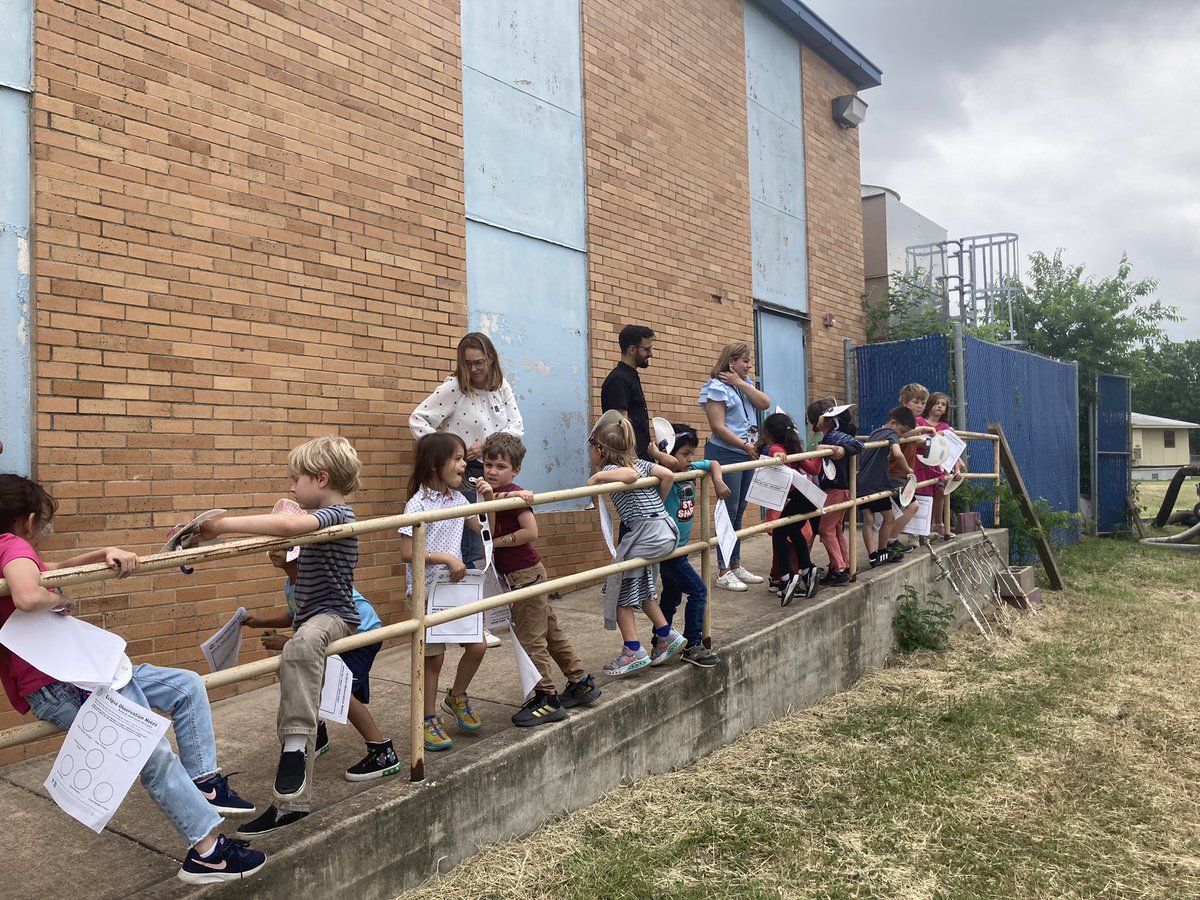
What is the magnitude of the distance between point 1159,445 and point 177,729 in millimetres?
64227

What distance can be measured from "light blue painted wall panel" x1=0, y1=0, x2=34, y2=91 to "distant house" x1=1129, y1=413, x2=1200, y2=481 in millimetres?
56647

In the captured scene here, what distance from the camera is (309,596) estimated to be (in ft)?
9.61

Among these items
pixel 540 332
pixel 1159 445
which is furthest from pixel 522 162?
pixel 1159 445

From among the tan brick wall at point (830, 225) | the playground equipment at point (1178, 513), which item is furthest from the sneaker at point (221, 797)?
the playground equipment at point (1178, 513)

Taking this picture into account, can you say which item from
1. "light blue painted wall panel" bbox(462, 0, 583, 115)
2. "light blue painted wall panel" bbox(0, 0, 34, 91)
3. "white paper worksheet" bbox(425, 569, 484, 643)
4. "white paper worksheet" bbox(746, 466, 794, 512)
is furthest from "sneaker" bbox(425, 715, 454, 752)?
"light blue painted wall panel" bbox(462, 0, 583, 115)

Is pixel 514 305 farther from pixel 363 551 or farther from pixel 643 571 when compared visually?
pixel 643 571

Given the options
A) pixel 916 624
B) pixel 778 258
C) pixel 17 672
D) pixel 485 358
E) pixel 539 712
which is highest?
pixel 778 258

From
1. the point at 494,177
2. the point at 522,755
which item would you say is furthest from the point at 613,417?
the point at 494,177

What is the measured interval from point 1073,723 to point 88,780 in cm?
488

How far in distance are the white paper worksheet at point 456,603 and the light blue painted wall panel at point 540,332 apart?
2754mm

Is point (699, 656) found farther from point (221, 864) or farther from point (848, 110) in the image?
point (848, 110)

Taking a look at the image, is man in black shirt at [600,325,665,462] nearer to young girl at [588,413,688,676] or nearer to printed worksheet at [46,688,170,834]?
young girl at [588,413,688,676]

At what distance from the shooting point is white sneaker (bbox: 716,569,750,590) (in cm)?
636

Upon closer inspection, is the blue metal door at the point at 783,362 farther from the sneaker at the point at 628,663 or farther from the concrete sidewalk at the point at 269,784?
the sneaker at the point at 628,663
